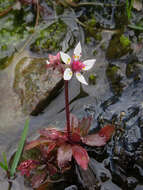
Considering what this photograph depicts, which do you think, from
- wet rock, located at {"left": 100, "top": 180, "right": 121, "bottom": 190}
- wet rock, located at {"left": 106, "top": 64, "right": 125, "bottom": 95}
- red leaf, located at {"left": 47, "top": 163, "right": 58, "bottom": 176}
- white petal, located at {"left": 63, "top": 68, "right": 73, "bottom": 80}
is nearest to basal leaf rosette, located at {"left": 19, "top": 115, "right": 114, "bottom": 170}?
red leaf, located at {"left": 47, "top": 163, "right": 58, "bottom": 176}

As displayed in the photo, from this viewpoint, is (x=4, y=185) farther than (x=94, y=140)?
Yes

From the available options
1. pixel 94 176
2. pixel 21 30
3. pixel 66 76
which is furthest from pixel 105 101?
pixel 21 30

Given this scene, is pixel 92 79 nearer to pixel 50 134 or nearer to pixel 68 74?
pixel 50 134

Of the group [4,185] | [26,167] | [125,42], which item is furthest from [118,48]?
[4,185]

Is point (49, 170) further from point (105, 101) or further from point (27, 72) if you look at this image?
point (27, 72)

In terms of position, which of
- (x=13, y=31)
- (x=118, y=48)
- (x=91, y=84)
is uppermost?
(x=13, y=31)

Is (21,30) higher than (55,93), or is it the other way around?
(21,30)

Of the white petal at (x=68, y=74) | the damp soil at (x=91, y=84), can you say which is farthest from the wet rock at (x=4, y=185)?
the white petal at (x=68, y=74)
